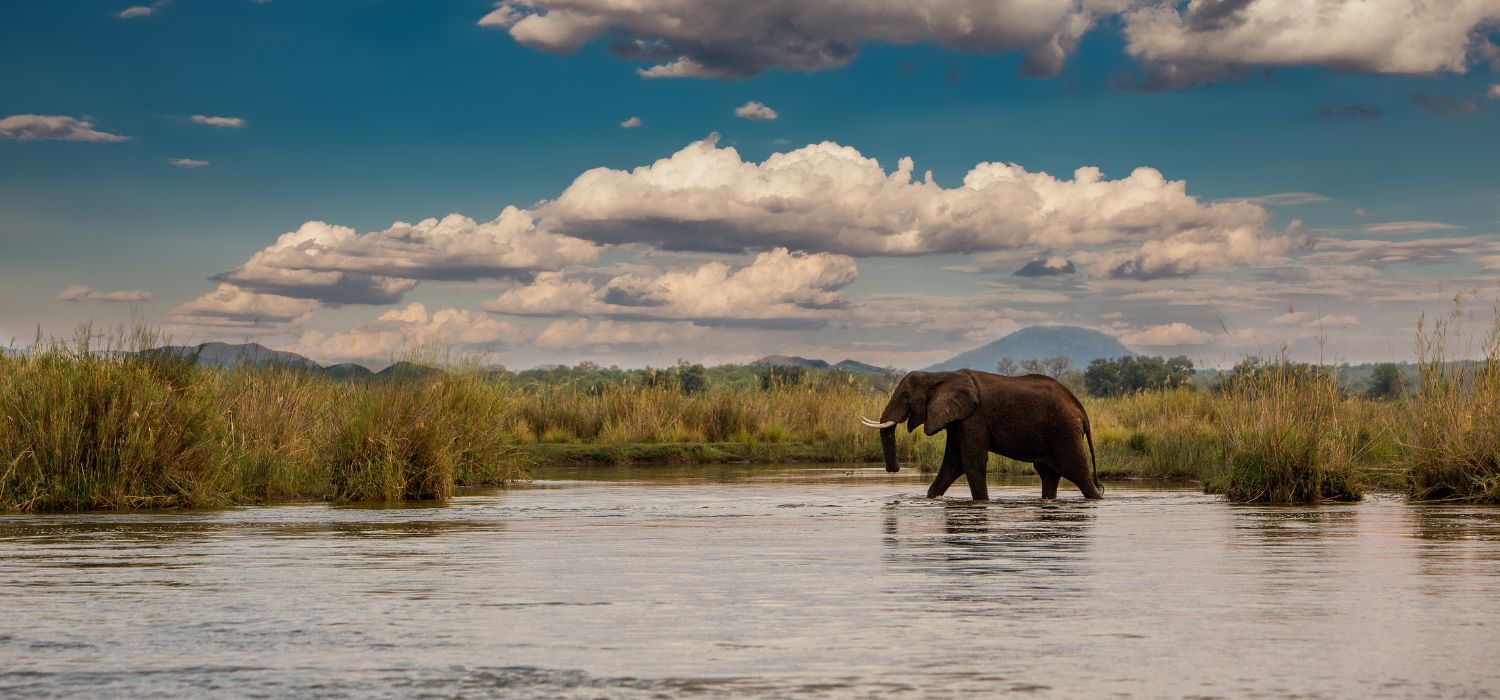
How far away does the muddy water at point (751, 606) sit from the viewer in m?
6.10

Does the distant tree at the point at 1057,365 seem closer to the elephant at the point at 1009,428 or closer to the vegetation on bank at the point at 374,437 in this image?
the vegetation on bank at the point at 374,437

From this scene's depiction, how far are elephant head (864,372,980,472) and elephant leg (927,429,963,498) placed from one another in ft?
0.94

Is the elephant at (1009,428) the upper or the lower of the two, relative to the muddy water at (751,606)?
upper

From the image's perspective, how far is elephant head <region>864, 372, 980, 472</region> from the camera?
1825cm

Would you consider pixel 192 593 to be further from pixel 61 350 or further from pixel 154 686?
pixel 61 350

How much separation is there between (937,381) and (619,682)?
1376 cm

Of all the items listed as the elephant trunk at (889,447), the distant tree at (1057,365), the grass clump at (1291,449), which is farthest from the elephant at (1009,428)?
the distant tree at (1057,365)

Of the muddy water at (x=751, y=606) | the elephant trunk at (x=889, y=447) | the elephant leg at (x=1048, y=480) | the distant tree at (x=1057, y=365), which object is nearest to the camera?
the muddy water at (x=751, y=606)

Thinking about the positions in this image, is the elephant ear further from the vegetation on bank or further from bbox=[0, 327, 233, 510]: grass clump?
bbox=[0, 327, 233, 510]: grass clump

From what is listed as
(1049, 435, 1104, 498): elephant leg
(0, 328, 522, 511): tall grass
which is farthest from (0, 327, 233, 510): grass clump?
(1049, 435, 1104, 498): elephant leg

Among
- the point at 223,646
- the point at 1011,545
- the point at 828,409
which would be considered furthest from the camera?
the point at 828,409

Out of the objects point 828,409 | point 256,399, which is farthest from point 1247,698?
point 828,409

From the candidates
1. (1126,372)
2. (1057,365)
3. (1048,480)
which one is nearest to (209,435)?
(1048,480)

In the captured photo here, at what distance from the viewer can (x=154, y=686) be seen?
19.6 ft
